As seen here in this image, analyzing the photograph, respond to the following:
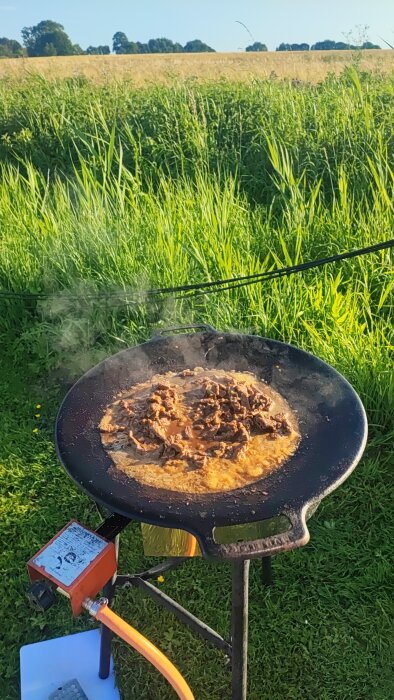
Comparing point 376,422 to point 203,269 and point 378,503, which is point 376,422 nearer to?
point 378,503

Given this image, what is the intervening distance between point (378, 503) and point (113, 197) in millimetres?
Result: 2971

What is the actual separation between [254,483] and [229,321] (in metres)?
1.90

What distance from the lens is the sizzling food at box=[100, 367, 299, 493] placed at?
161 centimetres

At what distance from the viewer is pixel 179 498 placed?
4.93ft

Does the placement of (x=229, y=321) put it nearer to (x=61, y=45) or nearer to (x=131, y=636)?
(x=131, y=636)

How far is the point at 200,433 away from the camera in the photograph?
179cm

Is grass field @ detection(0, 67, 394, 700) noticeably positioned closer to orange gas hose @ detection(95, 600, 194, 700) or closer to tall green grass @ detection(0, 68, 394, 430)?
tall green grass @ detection(0, 68, 394, 430)

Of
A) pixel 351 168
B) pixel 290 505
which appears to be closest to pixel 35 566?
pixel 290 505

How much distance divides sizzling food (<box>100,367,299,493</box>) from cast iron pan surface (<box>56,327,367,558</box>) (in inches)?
1.5

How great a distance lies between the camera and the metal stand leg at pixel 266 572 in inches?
98.1

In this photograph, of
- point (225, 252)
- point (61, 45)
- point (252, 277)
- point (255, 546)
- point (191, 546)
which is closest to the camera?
point (255, 546)

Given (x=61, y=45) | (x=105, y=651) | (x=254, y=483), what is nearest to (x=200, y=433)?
(x=254, y=483)

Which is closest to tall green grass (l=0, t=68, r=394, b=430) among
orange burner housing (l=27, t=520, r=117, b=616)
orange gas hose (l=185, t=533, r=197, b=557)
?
orange gas hose (l=185, t=533, r=197, b=557)

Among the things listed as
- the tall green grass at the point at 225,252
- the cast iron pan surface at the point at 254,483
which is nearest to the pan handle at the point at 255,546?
the cast iron pan surface at the point at 254,483
